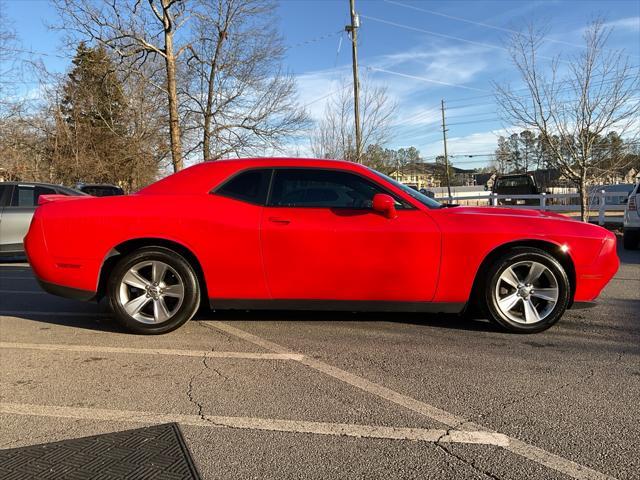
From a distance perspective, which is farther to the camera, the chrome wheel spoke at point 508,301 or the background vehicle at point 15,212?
the background vehicle at point 15,212

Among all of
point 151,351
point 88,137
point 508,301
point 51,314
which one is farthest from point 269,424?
point 88,137

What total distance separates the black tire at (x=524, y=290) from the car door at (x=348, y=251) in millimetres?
538

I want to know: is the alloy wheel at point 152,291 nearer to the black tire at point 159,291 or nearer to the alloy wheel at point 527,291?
the black tire at point 159,291

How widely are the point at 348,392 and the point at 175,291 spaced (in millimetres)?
2056

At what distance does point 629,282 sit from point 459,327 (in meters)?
Answer: 3.66

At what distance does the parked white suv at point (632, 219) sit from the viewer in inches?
381

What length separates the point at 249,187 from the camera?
449 centimetres

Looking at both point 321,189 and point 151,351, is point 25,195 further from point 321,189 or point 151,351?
point 321,189

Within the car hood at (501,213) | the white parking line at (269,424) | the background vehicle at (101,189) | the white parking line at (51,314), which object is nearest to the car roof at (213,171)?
the car hood at (501,213)

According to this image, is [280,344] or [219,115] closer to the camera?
[280,344]

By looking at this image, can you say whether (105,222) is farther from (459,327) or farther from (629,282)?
(629,282)

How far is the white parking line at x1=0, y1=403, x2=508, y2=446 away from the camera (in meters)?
2.60

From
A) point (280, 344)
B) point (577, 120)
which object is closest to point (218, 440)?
point (280, 344)

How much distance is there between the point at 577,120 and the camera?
12.0m
